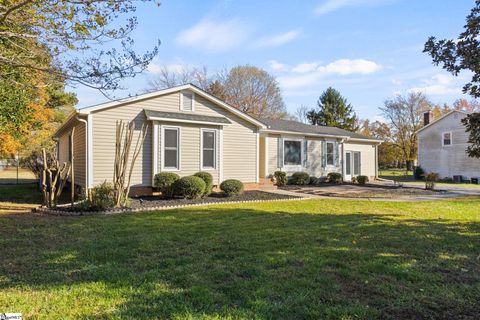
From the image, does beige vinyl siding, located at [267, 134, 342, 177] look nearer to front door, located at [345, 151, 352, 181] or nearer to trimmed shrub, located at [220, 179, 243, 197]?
front door, located at [345, 151, 352, 181]

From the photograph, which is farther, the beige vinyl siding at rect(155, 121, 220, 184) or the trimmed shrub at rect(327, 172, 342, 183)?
the trimmed shrub at rect(327, 172, 342, 183)

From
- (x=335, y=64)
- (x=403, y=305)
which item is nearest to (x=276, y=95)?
(x=335, y=64)

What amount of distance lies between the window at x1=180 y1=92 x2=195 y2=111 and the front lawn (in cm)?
726

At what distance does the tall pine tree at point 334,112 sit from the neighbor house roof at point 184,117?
27.8m

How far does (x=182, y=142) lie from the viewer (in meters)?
13.7

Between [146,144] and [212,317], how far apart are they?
10.9m

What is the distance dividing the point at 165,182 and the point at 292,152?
28.7 ft

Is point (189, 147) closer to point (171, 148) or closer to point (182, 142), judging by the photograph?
point (182, 142)

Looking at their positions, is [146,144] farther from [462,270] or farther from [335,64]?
[335,64]

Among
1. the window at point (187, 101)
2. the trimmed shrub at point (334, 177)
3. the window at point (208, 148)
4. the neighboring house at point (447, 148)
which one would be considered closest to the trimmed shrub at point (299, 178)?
the trimmed shrub at point (334, 177)

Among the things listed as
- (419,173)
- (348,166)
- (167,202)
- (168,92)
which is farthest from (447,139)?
(167,202)

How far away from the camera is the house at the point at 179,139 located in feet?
40.7

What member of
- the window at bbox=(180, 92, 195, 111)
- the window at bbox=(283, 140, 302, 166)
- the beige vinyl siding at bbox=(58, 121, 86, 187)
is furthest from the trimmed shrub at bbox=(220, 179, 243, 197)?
the window at bbox=(283, 140, 302, 166)

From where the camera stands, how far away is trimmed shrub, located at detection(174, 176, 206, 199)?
12.1 meters
